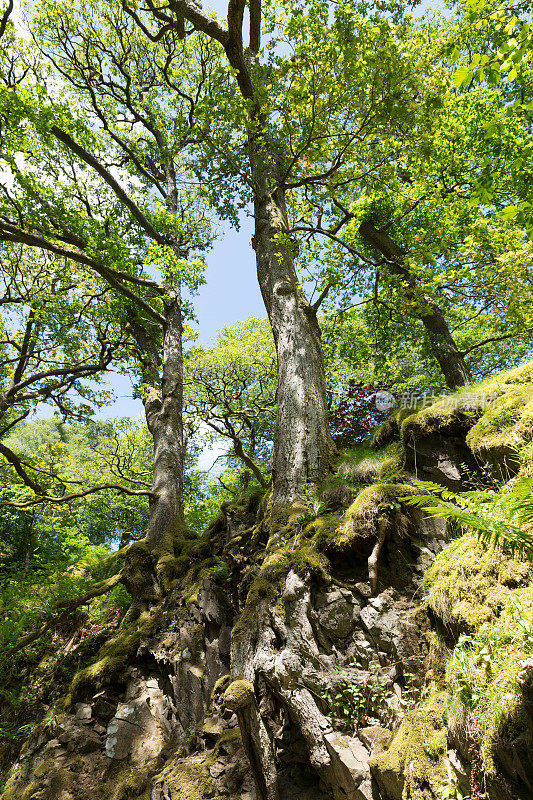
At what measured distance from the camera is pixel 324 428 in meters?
5.47

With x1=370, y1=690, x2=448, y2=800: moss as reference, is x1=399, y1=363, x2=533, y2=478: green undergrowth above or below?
above

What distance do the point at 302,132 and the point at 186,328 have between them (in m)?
6.60

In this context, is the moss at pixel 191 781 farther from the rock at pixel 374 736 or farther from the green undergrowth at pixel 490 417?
the green undergrowth at pixel 490 417

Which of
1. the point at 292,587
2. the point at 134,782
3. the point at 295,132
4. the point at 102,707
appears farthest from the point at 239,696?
the point at 295,132

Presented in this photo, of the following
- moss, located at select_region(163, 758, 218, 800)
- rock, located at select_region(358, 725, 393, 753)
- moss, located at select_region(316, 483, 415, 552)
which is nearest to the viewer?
rock, located at select_region(358, 725, 393, 753)

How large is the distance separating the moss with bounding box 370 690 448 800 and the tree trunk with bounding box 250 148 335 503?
2.45m

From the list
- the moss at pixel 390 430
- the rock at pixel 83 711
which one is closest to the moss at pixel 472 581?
the moss at pixel 390 430

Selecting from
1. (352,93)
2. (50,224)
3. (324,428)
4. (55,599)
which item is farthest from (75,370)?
(352,93)

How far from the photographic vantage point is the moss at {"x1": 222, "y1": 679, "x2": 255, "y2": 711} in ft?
10.3

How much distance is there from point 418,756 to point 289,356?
462 centimetres

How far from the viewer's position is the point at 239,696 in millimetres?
3176

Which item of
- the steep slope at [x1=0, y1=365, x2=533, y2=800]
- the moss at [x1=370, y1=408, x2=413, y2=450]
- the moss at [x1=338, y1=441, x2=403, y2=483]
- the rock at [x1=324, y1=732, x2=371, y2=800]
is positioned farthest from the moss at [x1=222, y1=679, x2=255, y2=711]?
the moss at [x1=370, y1=408, x2=413, y2=450]

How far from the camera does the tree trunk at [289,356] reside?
5.14 m

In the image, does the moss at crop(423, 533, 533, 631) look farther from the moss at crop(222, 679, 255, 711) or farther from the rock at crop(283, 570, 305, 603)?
the moss at crop(222, 679, 255, 711)
